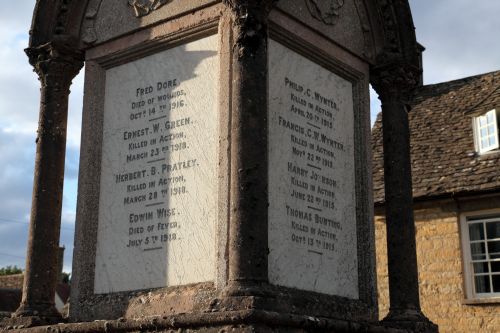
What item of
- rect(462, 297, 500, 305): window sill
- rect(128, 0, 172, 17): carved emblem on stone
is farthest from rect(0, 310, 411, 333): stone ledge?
rect(462, 297, 500, 305): window sill

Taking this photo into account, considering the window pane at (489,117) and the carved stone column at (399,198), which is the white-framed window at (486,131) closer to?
the window pane at (489,117)

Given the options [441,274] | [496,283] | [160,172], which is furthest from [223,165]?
[496,283]

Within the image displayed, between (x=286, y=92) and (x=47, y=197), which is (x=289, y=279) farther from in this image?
(x=47, y=197)

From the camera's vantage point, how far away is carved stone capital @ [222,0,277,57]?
223 inches

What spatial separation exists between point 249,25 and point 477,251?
1412 centimetres

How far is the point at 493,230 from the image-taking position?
18.2 m

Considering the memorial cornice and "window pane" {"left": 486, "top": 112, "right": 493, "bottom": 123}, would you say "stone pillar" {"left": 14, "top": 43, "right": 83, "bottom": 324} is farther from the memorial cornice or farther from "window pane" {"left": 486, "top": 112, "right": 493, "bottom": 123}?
"window pane" {"left": 486, "top": 112, "right": 493, "bottom": 123}

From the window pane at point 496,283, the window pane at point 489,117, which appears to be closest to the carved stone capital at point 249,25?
the window pane at point 496,283

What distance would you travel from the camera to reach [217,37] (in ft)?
20.0

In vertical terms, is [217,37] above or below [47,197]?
above

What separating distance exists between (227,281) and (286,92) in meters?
1.71

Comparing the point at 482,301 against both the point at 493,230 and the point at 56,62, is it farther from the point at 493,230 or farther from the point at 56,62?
the point at 56,62

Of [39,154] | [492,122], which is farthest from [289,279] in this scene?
[492,122]

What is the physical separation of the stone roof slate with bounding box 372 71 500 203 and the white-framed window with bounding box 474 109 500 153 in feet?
0.49
